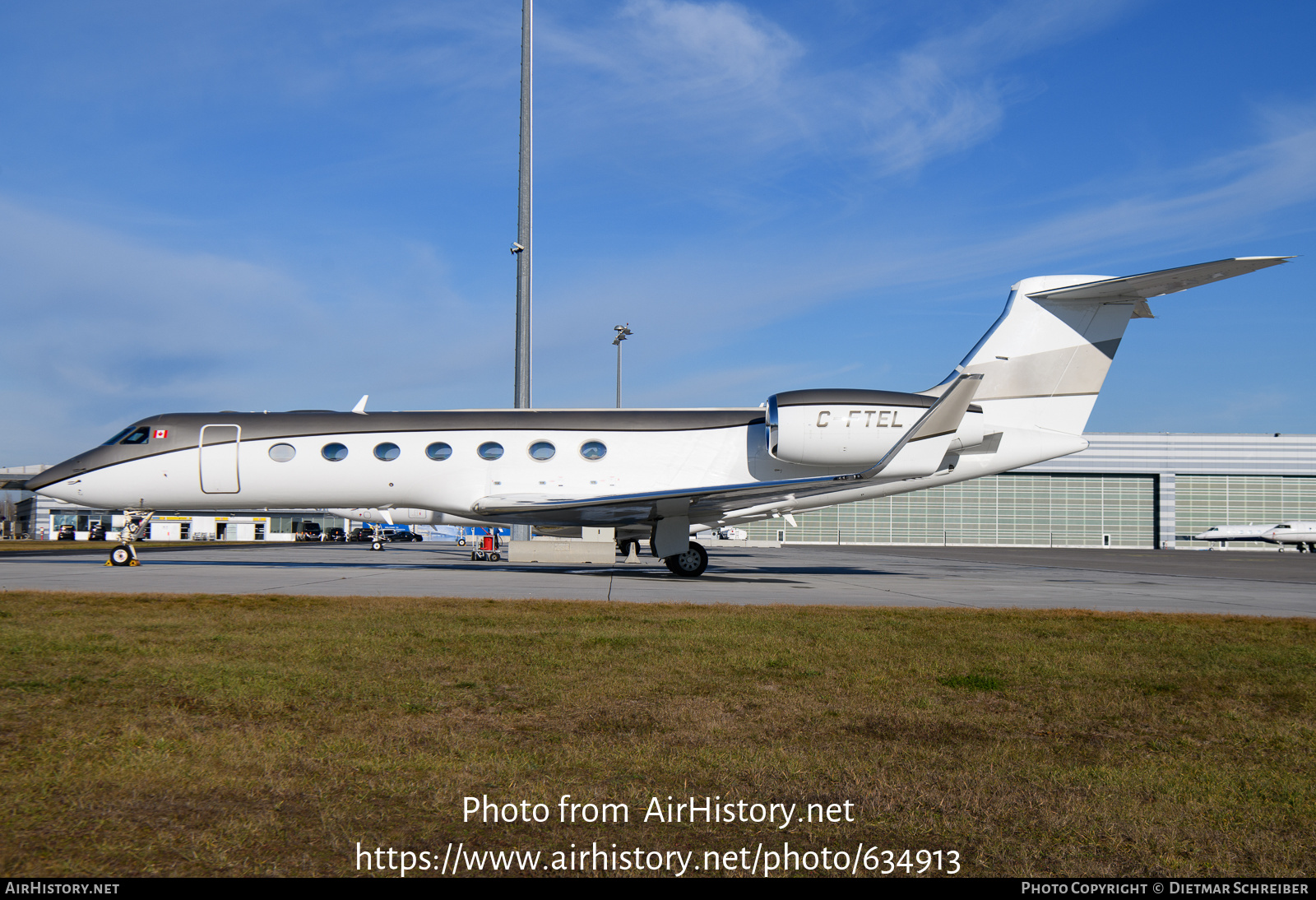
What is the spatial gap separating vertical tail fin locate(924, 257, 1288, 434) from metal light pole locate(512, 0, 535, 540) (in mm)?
13166

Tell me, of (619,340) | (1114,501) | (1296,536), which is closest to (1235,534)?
(1296,536)

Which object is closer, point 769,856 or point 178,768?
point 769,856

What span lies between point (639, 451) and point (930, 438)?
5894mm

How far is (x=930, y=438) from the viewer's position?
650 inches

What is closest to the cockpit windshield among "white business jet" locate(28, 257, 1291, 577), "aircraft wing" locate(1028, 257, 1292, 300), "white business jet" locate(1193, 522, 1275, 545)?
"white business jet" locate(28, 257, 1291, 577)

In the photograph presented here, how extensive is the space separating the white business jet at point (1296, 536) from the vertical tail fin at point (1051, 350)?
57794mm

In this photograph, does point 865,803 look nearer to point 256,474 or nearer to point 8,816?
point 8,816

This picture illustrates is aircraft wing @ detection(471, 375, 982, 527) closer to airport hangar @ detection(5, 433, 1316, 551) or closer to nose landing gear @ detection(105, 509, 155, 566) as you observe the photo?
nose landing gear @ detection(105, 509, 155, 566)

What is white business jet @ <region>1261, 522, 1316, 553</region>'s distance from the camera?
201 ft

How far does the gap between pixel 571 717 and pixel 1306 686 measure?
17.8 ft

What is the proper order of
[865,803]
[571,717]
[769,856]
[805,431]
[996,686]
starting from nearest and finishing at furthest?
[769,856] < [865,803] < [571,717] < [996,686] < [805,431]

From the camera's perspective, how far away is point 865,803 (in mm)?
3596
